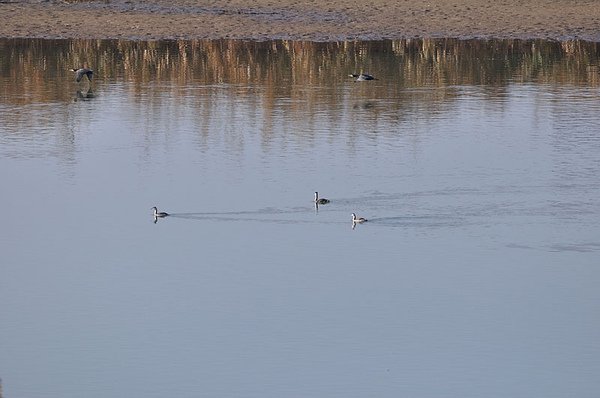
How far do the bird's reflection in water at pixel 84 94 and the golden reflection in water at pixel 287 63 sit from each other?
20 centimetres

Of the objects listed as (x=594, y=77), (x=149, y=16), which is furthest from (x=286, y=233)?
(x=149, y=16)

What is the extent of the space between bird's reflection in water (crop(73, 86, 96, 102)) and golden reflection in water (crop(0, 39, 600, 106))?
7.8 inches

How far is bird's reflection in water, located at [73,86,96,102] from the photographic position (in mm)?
24820

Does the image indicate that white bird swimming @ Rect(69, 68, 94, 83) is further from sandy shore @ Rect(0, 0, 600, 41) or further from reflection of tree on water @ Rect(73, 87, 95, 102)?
sandy shore @ Rect(0, 0, 600, 41)

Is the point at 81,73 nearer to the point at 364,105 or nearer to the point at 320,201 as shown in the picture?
the point at 364,105

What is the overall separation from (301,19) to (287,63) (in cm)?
444

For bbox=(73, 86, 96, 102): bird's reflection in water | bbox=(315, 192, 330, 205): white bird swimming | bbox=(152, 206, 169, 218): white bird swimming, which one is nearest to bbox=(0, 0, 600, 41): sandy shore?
bbox=(73, 86, 96, 102): bird's reflection in water

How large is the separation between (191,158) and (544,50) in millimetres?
13107

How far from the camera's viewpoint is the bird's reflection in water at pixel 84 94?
24.8 m

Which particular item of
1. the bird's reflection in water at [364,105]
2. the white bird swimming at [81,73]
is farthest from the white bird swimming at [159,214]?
the white bird swimming at [81,73]

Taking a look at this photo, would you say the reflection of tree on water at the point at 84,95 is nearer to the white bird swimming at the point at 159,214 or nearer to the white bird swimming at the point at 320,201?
the white bird swimming at the point at 159,214

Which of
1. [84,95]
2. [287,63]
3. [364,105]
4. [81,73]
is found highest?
[287,63]

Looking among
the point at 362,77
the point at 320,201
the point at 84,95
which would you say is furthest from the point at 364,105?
the point at 320,201

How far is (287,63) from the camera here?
2883 centimetres
